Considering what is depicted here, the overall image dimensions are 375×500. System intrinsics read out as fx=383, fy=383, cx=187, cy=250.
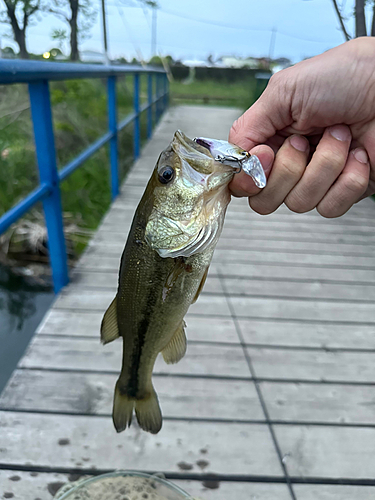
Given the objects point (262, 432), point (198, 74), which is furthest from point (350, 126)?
point (198, 74)

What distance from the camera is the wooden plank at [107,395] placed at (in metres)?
1.61

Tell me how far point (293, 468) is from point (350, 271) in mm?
1819

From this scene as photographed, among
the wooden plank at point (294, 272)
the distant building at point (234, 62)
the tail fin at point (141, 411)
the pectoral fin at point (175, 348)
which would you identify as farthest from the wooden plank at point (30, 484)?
the distant building at point (234, 62)

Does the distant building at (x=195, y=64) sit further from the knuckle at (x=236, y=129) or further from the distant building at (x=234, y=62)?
the knuckle at (x=236, y=129)

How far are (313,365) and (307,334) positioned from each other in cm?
25

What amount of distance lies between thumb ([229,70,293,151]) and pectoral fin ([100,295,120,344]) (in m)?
0.57

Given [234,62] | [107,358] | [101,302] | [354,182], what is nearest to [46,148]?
[101,302]

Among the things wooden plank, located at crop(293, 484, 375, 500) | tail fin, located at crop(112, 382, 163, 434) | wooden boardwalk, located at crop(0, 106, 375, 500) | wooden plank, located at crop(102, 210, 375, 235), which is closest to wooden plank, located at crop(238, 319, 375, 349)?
wooden boardwalk, located at crop(0, 106, 375, 500)

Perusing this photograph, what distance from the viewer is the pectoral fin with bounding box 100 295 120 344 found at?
1.03m

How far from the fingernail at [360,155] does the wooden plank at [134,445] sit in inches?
44.4

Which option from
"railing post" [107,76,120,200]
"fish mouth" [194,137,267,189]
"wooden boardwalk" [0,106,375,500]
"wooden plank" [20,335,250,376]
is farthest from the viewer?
"railing post" [107,76,120,200]

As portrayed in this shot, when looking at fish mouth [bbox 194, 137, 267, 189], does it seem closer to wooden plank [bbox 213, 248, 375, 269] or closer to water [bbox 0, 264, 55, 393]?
wooden plank [bbox 213, 248, 375, 269]

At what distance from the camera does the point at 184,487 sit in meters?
1.36

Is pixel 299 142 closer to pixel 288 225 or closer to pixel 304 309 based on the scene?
pixel 304 309
